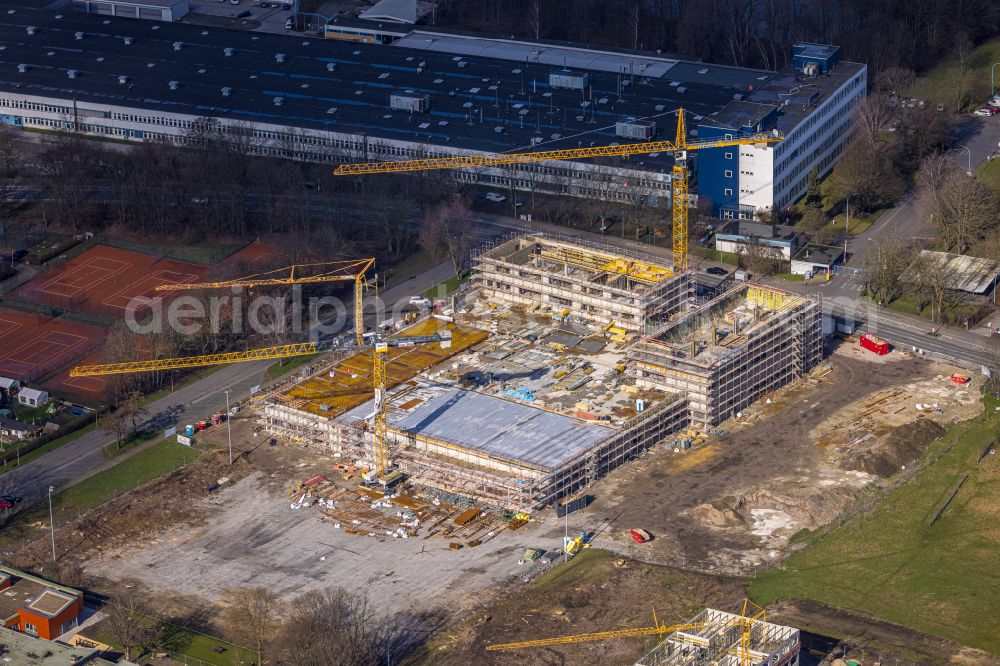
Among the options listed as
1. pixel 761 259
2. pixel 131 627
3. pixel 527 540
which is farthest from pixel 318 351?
pixel 131 627

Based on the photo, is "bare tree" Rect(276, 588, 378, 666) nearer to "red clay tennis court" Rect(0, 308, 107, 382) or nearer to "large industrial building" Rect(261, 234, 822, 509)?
"large industrial building" Rect(261, 234, 822, 509)

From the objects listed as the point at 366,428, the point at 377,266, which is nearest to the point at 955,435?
the point at 366,428

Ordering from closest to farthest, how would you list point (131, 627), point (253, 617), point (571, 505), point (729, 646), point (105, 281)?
point (729, 646) → point (131, 627) → point (253, 617) → point (571, 505) → point (105, 281)

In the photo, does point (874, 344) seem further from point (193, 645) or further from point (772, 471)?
point (193, 645)

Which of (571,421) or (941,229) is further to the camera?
(941,229)

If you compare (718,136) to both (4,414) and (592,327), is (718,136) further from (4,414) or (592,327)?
(4,414)

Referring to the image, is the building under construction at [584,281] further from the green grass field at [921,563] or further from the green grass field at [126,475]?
the green grass field at [126,475]
